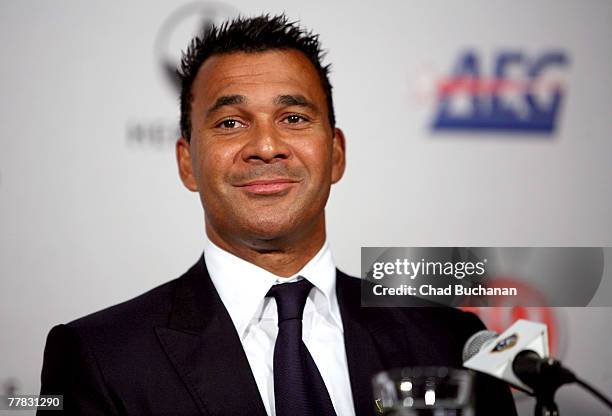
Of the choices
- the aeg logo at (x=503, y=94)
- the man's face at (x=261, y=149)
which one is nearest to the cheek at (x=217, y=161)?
the man's face at (x=261, y=149)

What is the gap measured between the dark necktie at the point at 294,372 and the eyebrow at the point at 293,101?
423 millimetres

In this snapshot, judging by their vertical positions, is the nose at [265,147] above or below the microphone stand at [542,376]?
above

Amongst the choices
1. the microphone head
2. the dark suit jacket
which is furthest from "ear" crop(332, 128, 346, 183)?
the microphone head

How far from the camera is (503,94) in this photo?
2174 millimetres

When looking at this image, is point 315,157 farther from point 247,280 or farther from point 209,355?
point 209,355

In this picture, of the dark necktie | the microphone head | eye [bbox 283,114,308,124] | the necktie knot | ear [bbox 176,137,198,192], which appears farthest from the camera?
ear [bbox 176,137,198,192]

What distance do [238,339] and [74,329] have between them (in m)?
0.35

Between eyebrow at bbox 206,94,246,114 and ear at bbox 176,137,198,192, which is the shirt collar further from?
eyebrow at bbox 206,94,246,114

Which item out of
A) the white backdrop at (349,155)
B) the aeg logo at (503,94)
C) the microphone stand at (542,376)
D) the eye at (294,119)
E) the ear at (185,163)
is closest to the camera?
the microphone stand at (542,376)

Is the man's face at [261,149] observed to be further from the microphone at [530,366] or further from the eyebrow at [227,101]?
the microphone at [530,366]

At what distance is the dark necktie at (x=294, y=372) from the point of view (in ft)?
4.93

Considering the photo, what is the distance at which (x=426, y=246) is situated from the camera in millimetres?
2129

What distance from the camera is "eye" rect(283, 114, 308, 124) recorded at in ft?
5.60

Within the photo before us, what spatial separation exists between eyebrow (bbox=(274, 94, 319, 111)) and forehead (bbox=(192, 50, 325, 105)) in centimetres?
1
